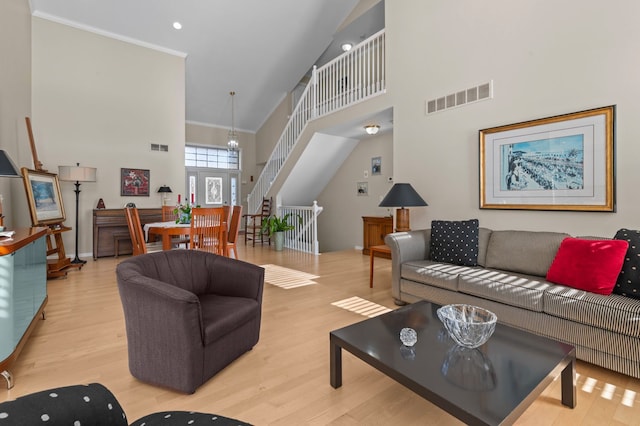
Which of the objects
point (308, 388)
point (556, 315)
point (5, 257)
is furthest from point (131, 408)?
point (556, 315)

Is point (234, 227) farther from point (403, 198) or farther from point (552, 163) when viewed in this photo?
point (552, 163)

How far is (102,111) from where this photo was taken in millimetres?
5969

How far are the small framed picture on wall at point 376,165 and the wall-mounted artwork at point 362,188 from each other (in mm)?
318

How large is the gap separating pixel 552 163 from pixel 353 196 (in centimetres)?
432

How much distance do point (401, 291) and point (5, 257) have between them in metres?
3.10

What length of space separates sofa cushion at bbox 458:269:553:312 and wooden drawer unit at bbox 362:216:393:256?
2.93 m

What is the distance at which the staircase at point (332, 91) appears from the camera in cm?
516

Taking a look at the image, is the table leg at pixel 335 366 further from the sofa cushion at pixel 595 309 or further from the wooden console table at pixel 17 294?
the wooden console table at pixel 17 294

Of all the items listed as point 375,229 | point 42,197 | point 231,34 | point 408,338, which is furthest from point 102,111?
point 408,338

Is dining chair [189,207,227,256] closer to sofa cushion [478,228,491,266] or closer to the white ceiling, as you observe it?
sofa cushion [478,228,491,266]

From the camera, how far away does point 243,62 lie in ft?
24.7

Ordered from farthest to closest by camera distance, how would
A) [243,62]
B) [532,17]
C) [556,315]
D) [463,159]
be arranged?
[243,62] → [463,159] → [532,17] → [556,315]

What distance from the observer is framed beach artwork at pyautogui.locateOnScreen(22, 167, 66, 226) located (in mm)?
3967

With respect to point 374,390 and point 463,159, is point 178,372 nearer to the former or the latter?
point 374,390
